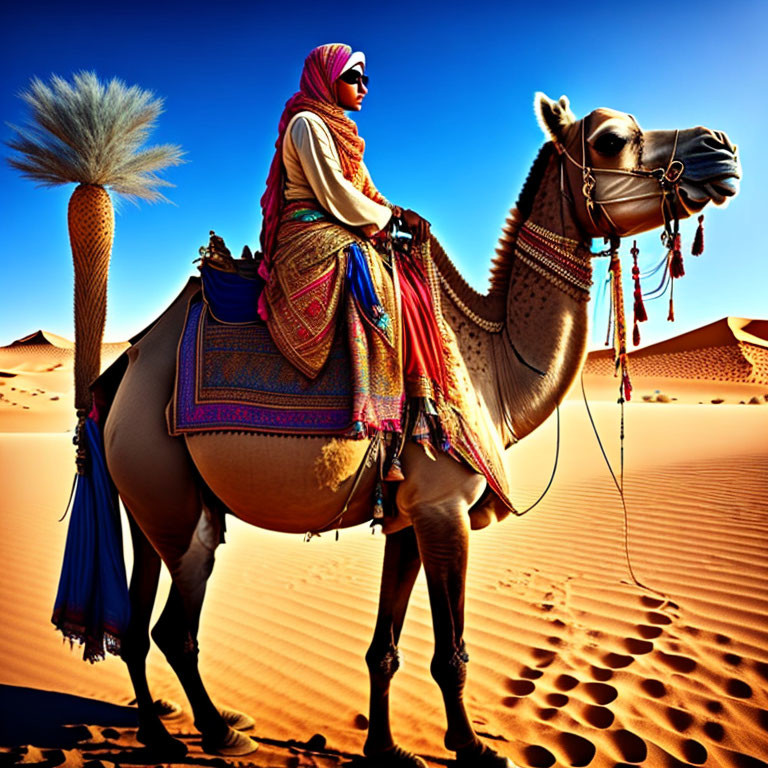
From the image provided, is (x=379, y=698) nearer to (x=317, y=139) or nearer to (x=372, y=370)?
(x=372, y=370)

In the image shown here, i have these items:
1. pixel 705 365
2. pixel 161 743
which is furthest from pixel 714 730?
pixel 705 365

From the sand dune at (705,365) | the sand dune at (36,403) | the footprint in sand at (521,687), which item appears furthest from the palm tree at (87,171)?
the sand dune at (705,365)

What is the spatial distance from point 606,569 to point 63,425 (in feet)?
96.6

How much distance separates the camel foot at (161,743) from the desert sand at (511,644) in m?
0.08

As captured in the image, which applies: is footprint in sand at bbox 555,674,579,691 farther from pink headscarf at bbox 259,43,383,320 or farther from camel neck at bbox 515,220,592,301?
pink headscarf at bbox 259,43,383,320

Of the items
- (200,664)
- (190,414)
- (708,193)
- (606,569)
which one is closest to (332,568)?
(200,664)

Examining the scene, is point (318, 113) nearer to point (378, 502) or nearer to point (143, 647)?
point (378, 502)

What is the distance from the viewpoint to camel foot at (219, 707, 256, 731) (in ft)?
12.4

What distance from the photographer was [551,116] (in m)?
3.34

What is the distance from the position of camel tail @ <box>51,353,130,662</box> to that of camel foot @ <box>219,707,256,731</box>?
900 millimetres

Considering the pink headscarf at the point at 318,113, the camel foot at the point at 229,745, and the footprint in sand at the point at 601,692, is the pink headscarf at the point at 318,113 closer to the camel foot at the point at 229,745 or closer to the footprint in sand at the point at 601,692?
the camel foot at the point at 229,745

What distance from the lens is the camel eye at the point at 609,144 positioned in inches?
125

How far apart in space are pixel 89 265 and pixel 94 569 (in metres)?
1.84

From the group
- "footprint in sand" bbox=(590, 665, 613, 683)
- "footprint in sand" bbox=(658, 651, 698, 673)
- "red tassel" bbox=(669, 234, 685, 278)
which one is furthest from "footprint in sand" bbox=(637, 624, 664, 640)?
"red tassel" bbox=(669, 234, 685, 278)
